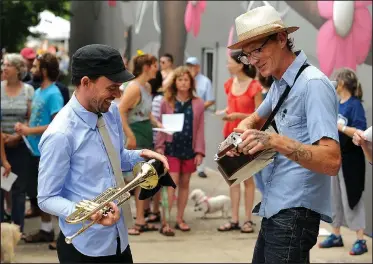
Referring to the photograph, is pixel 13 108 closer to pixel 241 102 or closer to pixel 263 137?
pixel 241 102

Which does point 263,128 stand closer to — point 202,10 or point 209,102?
point 209,102

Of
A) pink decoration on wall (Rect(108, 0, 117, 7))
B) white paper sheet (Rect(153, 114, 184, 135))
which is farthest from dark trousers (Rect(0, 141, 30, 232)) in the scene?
pink decoration on wall (Rect(108, 0, 117, 7))

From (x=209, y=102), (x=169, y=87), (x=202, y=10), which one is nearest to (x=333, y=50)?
(x=169, y=87)

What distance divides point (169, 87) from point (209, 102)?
11.3 ft

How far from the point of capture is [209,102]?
1252 cm

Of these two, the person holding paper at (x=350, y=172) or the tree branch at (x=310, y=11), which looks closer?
the person holding paper at (x=350, y=172)

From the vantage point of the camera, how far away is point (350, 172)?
803 centimetres

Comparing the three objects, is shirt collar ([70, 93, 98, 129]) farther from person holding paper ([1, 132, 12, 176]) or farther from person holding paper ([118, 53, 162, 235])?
person holding paper ([118, 53, 162, 235])

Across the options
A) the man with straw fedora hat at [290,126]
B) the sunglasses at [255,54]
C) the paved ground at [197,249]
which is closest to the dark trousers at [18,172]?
the paved ground at [197,249]

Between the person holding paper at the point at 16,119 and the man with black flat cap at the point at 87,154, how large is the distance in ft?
14.1

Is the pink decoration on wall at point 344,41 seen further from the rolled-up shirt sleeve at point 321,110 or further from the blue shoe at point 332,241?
the rolled-up shirt sleeve at point 321,110

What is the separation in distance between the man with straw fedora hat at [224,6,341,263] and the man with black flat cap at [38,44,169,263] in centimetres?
60

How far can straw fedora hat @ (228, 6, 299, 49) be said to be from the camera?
3934mm

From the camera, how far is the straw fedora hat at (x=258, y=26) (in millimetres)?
3934
